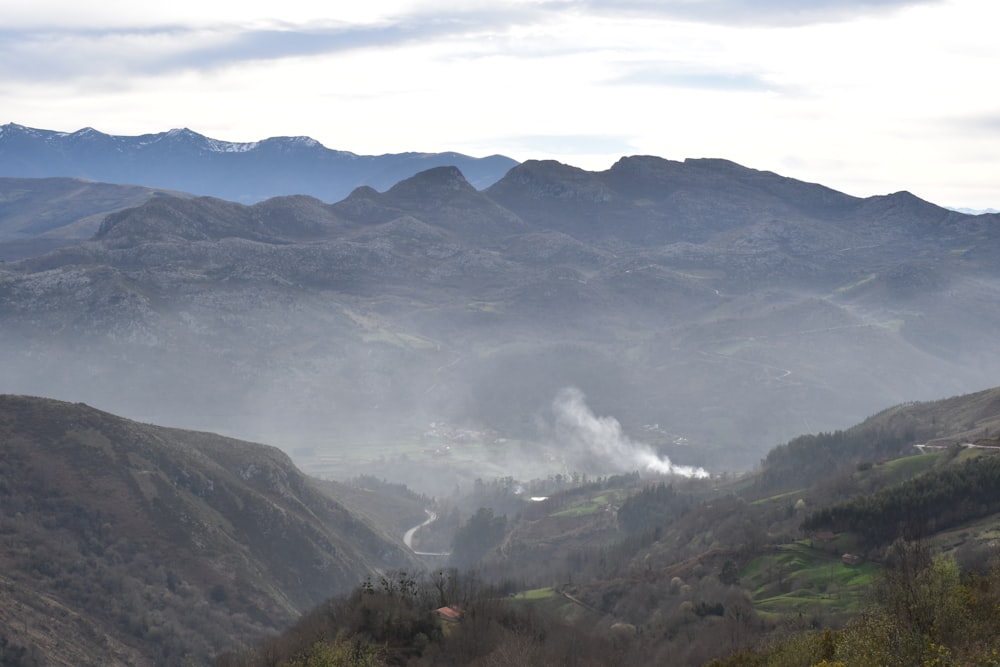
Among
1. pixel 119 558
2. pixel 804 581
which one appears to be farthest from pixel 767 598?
pixel 119 558

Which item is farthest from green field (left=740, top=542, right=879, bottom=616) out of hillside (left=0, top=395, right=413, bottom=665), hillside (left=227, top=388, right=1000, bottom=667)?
hillside (left=0, top=395, right=413, bottom=665)

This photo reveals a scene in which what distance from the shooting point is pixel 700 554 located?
161000mm

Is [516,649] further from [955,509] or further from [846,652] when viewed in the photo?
[955,509]

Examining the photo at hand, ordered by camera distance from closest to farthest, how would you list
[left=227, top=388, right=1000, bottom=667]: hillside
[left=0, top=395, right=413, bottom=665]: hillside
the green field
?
[left=227, top=388, right=1000, bottom=667]: hillside
the green field
[left=0, top=395, right=413, bottom=665]: hillside

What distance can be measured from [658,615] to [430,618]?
1606 inches

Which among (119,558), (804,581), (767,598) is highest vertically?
(804,581)

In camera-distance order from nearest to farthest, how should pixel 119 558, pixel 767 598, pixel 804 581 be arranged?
pixel 767 598 < pixel 804 581 < pixel 119 558

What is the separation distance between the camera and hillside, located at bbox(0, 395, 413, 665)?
13862 cm

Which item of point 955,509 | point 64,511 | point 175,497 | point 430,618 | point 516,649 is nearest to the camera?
point 516,649

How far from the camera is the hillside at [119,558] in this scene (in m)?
139

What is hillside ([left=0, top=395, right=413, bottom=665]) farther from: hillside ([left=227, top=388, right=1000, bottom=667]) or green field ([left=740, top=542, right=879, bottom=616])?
green field ([left=740, top=542, right=879, bottom=616])

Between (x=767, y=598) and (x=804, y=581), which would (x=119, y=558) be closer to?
(x=767, y=598)

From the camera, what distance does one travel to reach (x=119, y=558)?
168000 millimetres

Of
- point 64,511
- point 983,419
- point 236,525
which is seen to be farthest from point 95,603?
point 983,419
